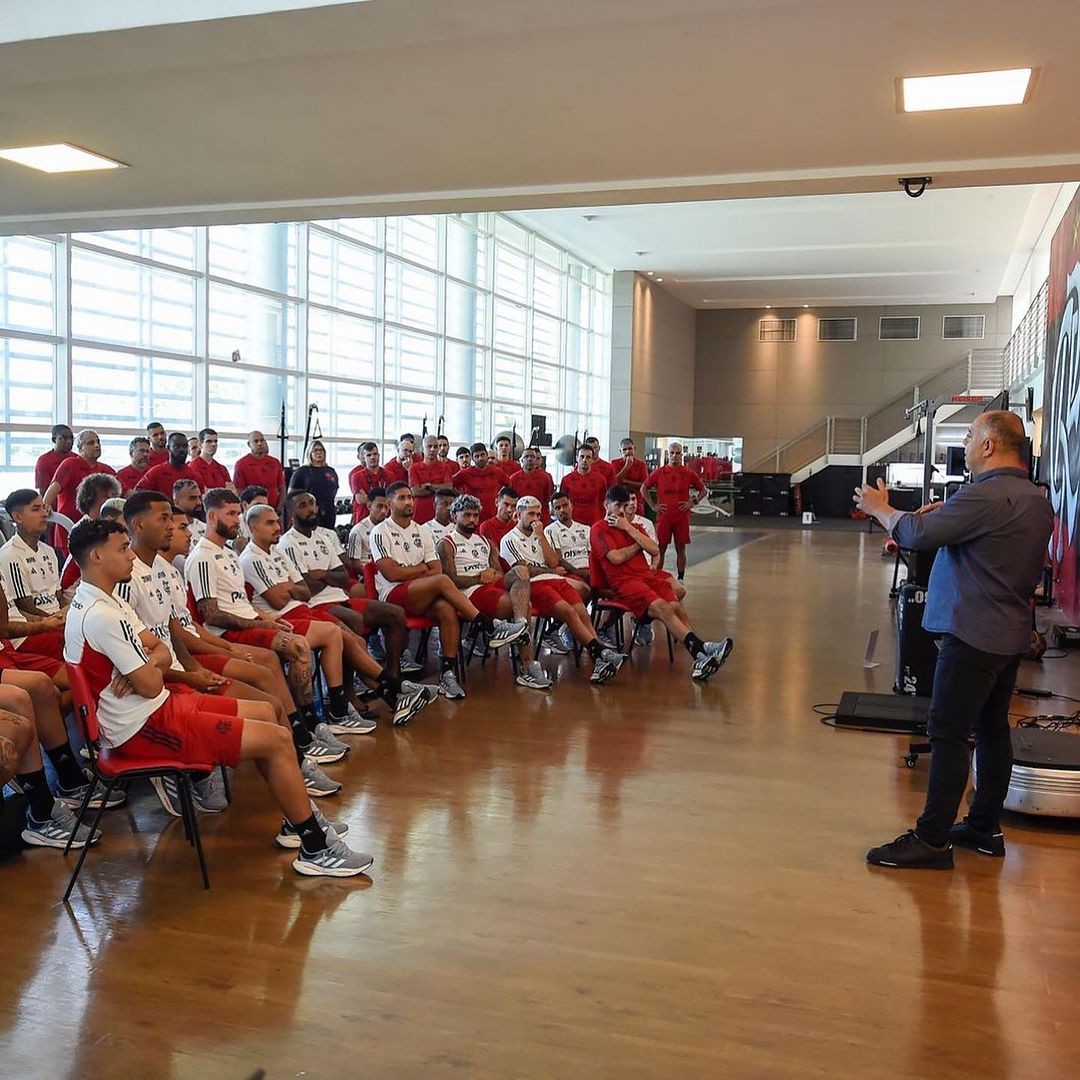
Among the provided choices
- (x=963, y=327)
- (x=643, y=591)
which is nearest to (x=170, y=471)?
(x=643, y=591)

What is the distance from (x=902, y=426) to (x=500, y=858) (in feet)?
84.3

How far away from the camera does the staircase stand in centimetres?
2728

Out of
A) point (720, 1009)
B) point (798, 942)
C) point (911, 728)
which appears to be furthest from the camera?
point (911, 728)

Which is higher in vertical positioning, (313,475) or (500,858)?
(313,475)

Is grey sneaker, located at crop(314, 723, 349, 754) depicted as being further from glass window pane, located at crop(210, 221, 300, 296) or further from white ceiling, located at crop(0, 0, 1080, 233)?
glass window pane, located at crop(210, 221, 300, 296)

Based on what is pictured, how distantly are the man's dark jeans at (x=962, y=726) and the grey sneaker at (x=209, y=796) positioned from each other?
270 cm

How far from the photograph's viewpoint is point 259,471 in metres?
9.82

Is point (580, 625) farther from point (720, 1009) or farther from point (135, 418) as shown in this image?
point (135, 418)

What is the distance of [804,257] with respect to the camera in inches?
875

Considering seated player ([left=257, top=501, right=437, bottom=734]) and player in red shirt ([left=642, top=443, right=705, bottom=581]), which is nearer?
seated player ([left=257, top=501, right=437, bottom=734])

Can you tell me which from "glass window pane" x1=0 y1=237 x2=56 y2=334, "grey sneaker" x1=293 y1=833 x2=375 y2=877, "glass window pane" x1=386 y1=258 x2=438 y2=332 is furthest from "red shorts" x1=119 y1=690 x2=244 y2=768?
"glass window pane" x1=386 y1=258 x2=438 y2=332

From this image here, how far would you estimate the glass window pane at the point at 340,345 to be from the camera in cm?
1310

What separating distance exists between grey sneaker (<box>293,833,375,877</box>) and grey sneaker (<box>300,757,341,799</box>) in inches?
29.8

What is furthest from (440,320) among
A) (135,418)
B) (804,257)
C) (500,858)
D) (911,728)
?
(500,858)
